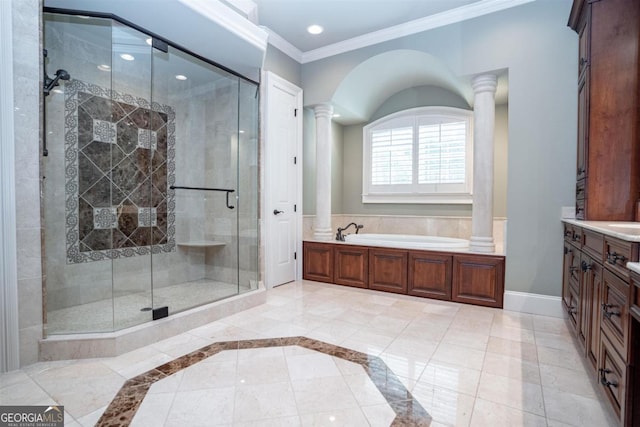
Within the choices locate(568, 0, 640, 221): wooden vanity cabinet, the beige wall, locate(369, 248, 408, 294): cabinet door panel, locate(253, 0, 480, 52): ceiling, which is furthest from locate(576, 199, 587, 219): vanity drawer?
the beige wall

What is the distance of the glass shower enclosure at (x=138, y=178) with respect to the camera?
2584 mm

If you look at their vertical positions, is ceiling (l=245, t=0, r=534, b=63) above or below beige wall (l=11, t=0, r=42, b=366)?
above

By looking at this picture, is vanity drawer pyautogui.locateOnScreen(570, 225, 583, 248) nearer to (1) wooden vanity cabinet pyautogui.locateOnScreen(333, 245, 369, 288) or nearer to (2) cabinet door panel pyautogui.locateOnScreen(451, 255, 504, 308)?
(2) cabinet door panel pyautogui.locateOnScreen(451, 255, 504, 308)

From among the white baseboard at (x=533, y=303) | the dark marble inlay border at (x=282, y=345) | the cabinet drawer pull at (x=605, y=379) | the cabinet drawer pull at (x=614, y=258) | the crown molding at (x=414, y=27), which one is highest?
the crown molding at (x=414, y=27)

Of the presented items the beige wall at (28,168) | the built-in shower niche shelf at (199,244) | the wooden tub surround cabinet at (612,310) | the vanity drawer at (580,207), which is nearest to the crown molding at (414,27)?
the vanity drawer at (580,207)

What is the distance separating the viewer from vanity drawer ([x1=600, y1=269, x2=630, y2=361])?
1.23 meters

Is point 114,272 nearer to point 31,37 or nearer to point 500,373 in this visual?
point 31,37

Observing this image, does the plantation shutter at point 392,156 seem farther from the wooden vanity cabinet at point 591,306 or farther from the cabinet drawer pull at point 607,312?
the cabinet drawer pull at point 607,312

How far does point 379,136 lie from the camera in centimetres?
509

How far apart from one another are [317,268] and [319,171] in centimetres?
128

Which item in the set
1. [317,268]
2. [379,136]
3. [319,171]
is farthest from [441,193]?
[317,268]

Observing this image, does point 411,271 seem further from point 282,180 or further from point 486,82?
point 486,82

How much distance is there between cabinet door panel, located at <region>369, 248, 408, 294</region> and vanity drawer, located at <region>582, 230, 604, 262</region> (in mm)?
1691

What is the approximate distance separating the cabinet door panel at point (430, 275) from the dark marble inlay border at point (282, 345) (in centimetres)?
152
